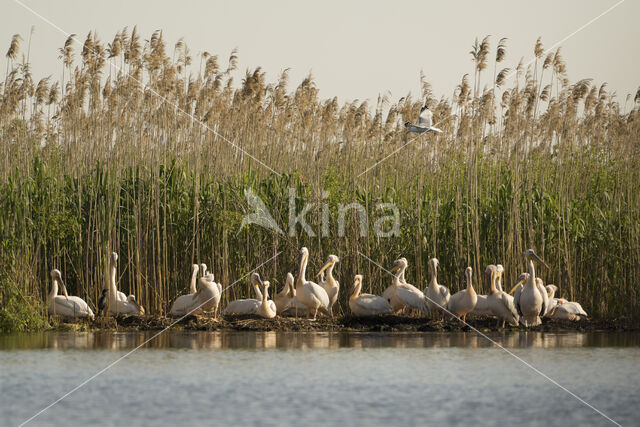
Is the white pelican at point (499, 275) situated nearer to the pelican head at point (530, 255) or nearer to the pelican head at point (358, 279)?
the pelican head at point (530, 255)

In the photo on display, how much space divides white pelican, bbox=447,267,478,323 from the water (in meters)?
0.49

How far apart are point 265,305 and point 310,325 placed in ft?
2.05

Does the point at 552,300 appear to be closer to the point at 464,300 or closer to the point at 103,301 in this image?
the point at 464,300

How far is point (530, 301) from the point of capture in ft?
36.1

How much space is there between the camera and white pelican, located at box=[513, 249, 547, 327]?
36.1 feet

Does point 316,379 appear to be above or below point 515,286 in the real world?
below

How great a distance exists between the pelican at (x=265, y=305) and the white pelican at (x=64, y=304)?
2.09m

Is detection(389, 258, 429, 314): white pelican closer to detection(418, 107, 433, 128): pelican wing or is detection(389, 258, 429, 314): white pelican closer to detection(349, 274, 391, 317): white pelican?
detection(349, 274, 391, 317): white pelican

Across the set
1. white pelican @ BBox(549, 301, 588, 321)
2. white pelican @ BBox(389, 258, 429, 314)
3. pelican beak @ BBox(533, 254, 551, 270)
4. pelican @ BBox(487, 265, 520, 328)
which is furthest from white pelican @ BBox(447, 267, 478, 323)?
white pelican @ BBox(549, 301, 588, 321)

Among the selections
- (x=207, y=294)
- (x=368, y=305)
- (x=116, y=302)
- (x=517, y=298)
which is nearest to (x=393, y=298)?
(x=368, y=305)

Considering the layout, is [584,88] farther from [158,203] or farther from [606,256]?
[158,203]

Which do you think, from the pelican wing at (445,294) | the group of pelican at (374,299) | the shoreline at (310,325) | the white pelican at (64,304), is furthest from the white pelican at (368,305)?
the white pelican at (64,304)

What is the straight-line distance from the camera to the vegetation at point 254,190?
39.1ft

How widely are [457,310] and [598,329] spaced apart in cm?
181
